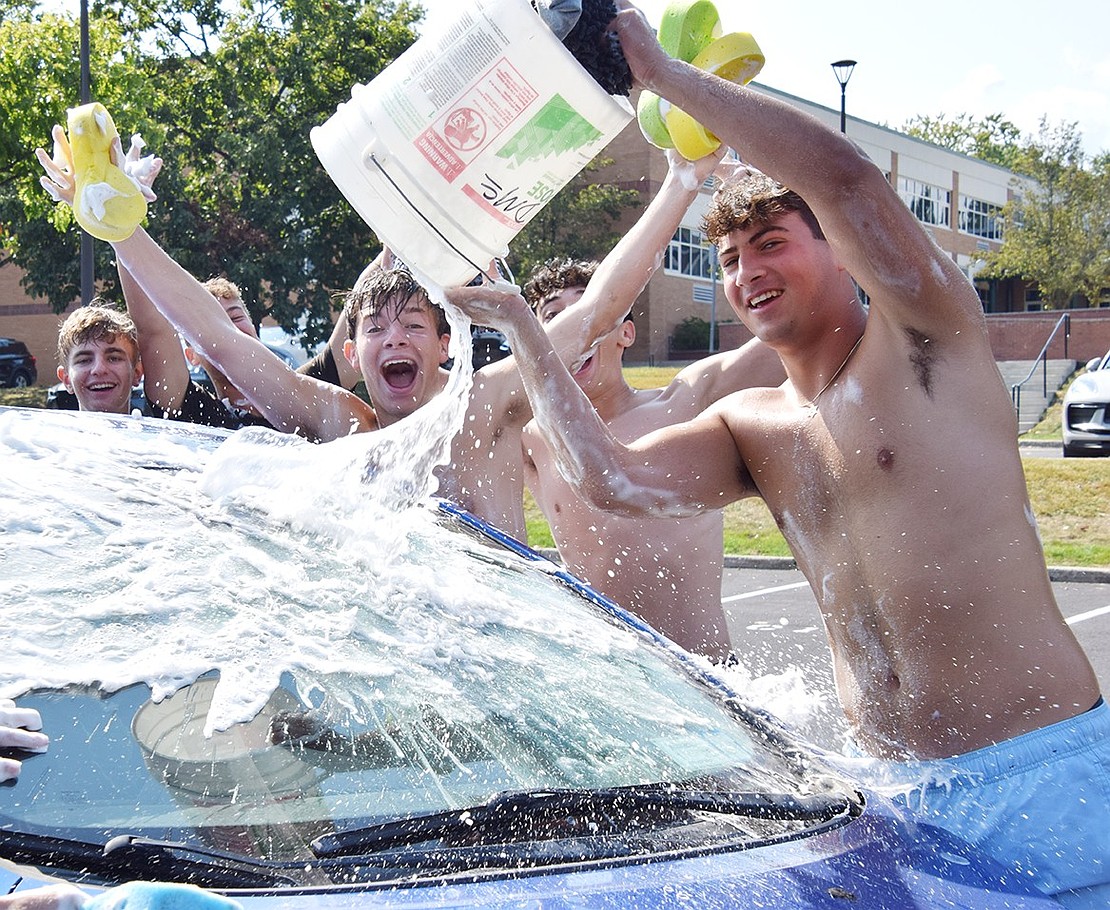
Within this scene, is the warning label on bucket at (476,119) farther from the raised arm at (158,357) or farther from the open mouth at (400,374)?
the raised arm at (158,357)

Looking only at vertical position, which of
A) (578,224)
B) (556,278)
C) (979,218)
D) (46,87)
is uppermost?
(46,87)

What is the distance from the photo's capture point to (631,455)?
8.26 ft

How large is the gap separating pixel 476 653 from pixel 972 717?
31.2 inches

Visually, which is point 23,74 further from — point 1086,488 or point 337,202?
point 1086,488

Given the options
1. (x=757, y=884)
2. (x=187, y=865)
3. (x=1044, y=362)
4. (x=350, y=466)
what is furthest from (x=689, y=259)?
(x=187, y=865)

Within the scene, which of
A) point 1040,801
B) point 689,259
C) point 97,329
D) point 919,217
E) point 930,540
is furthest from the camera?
point 689,259

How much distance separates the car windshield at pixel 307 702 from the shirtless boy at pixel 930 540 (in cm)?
24

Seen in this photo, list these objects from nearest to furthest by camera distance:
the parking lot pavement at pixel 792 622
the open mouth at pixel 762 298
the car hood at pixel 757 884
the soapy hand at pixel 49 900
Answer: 1. the soapy hand at pixel 49 900
2. the car hood at pixel 757 884
3. the open mouth at pixel 762 298
4. the parking lot pavement at pixel 792 622

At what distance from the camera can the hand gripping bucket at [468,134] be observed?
2039 millimetres

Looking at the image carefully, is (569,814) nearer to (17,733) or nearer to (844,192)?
(17,733)

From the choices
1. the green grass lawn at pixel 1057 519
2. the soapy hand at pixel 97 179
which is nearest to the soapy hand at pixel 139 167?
the soapy hand at pixel 97 179

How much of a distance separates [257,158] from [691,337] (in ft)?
53.8

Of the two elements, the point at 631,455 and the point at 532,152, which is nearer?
the point at 532,152

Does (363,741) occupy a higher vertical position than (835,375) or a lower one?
lower
